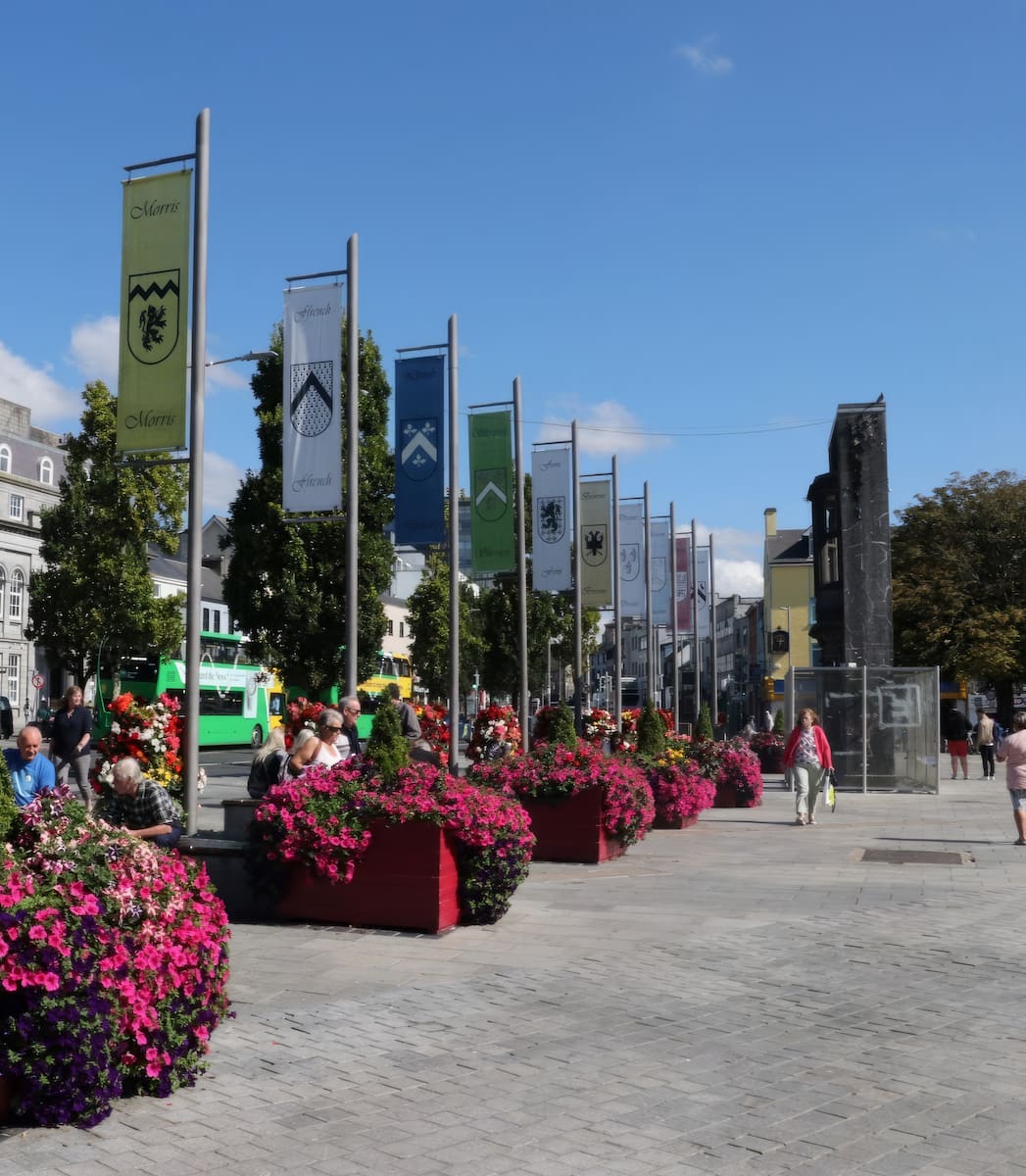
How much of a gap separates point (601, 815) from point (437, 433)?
6147 millimetres

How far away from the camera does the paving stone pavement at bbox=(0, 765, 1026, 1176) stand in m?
5.18

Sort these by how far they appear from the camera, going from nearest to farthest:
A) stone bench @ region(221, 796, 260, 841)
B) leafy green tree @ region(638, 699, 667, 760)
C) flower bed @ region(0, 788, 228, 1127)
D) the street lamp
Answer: flower bed @ region(0, 788, 228, 1127) < the street lamp < stone bench @ region(221, 796, 260, 841) < leafy green tree @ region(638, 699, 667, 760)

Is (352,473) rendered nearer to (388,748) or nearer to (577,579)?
(388,748)

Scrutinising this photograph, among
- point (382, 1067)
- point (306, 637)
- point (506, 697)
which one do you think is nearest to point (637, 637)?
point (506, 697)

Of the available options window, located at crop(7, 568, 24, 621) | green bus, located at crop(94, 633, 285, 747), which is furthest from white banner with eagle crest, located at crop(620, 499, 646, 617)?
window, located at crop(7, 568, 24, 621)

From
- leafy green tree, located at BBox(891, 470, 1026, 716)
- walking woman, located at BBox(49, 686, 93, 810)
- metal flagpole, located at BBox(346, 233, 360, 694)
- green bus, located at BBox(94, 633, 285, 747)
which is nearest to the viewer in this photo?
metal flagpole, located at BBox(346, 233, 360, 694)

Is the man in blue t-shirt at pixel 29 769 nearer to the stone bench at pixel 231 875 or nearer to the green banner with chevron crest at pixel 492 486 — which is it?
the stone bench at pixel 231 875

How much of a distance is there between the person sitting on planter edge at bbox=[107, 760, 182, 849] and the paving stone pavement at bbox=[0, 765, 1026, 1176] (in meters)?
1.05

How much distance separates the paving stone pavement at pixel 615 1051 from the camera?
5180mm

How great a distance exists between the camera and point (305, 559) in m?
32.8

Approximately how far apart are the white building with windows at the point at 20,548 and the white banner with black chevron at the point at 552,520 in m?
45.5

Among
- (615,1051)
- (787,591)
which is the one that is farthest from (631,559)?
(787,591)

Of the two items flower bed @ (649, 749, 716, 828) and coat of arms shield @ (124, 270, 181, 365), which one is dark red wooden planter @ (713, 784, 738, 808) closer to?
flower bed @ (649, 749, 716, 828)

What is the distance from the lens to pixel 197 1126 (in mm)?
5457
